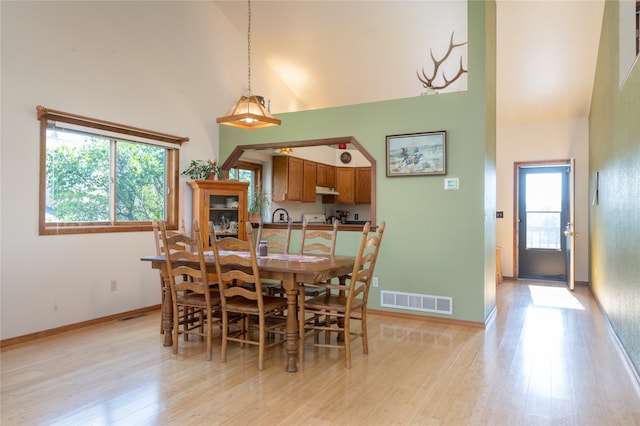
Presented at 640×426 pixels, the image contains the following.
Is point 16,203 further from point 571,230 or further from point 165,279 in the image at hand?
point 571,230

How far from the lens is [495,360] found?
332 centimetres

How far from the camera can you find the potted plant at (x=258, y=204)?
6840mm

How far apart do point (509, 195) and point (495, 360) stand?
4.75m

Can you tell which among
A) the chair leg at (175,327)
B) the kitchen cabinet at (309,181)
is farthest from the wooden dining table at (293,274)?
the kitchen cabinet at (309,181)

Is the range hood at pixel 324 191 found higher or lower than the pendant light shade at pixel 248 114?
lower

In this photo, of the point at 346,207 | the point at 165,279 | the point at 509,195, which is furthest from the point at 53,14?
the point at 509,195

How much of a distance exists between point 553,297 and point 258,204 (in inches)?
177

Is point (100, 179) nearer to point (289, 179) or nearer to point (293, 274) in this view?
point (293, 274)

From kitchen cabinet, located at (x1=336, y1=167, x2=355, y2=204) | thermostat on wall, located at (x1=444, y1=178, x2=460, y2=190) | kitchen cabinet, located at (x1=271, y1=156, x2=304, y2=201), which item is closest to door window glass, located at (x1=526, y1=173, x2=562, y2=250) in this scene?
kitchen cabinet, located at (x1=336, y1=167, x2=355, y2=204)

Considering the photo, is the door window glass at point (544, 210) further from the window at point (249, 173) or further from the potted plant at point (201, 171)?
the potted plant at point (201, 171)

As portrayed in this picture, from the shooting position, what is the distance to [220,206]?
5617 mm

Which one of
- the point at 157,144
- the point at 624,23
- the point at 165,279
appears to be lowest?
the point at 165,279

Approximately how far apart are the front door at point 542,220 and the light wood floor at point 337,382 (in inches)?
136

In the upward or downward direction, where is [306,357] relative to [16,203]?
downward
